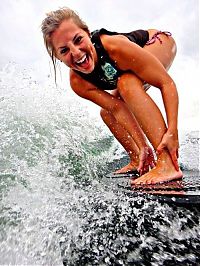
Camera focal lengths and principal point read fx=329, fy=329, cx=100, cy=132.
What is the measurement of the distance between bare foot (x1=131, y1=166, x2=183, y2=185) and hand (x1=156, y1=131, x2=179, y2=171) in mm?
72

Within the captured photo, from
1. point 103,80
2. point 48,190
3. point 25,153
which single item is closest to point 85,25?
point 103,80

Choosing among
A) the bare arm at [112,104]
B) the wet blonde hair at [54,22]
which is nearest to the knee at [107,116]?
the bare arm at [112,104]

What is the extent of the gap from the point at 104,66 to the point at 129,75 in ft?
0.69

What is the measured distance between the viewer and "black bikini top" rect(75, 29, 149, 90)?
2.19m

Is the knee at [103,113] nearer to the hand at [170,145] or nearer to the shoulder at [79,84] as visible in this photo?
the shoulder at [79,84]

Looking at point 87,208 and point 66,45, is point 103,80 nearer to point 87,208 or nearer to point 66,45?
point 66,45

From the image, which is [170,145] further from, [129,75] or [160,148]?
[129,75]

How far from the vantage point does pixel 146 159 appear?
232 cm

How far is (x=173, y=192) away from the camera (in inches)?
55.0

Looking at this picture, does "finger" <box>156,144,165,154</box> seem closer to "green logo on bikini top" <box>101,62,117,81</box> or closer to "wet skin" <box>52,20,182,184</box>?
"wet skin" <box>52,20,182,184</box>

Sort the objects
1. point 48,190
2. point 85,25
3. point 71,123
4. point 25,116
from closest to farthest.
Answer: point 48,190
point 85,25
point 25,116
point 71,123

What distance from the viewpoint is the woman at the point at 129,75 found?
1964mm

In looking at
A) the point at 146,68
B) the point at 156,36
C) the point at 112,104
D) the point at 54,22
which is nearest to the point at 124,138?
the point at 112,104

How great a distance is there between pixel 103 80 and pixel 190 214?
4.43ft
